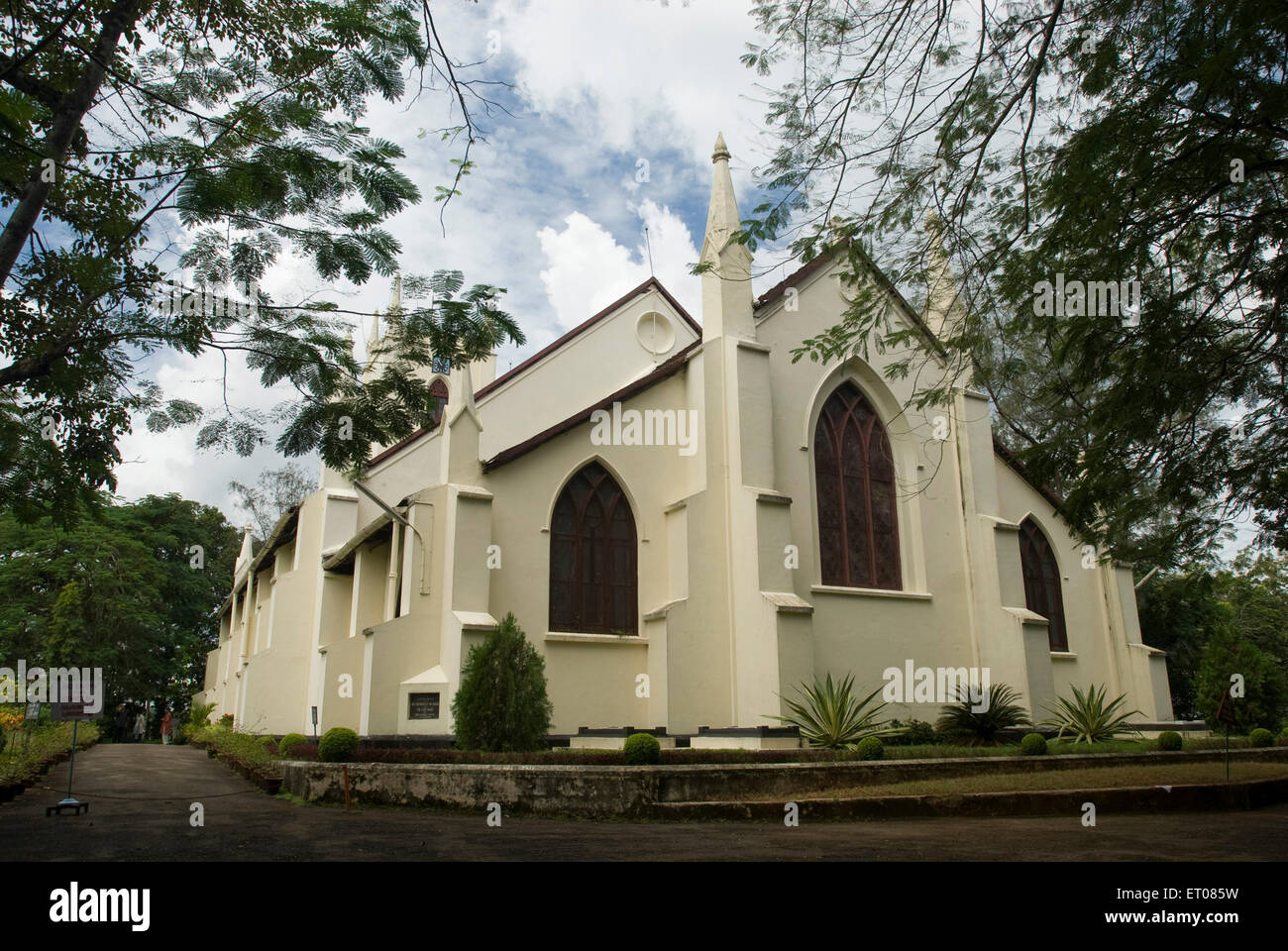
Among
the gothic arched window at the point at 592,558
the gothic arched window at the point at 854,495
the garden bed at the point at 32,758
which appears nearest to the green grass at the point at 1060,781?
the gothic arched window at the point at 854,495

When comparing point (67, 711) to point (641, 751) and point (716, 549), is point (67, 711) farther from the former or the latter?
point (716, 549)

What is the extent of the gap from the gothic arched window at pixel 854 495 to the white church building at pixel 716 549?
5 cm

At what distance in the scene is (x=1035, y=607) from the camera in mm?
22328

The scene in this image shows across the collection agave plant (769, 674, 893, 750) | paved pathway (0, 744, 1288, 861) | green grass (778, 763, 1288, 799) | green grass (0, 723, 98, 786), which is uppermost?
agave plant (769, 674, 893, 750)

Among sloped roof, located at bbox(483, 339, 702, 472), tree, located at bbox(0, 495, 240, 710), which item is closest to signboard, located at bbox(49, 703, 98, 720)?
sloped roof, located at bbox(483, 339, 702, 472)

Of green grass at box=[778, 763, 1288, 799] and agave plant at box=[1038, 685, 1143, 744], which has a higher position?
agave plant at box=[1038, 685, 1143, 744]

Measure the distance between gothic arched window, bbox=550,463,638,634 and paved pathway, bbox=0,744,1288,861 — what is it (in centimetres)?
709

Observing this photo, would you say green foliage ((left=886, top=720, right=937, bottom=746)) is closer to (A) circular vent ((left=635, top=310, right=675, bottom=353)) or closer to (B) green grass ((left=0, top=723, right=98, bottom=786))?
(A) circular vent ((left=635, top=310, right=675, bottom=353))

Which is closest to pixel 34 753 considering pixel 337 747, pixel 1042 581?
pixel 337 747

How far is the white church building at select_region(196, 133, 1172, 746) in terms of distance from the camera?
645 inches

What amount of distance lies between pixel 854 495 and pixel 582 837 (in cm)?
1327

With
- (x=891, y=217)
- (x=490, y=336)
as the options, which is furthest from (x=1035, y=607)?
(x=490, y=336)

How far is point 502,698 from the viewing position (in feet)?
43.8
